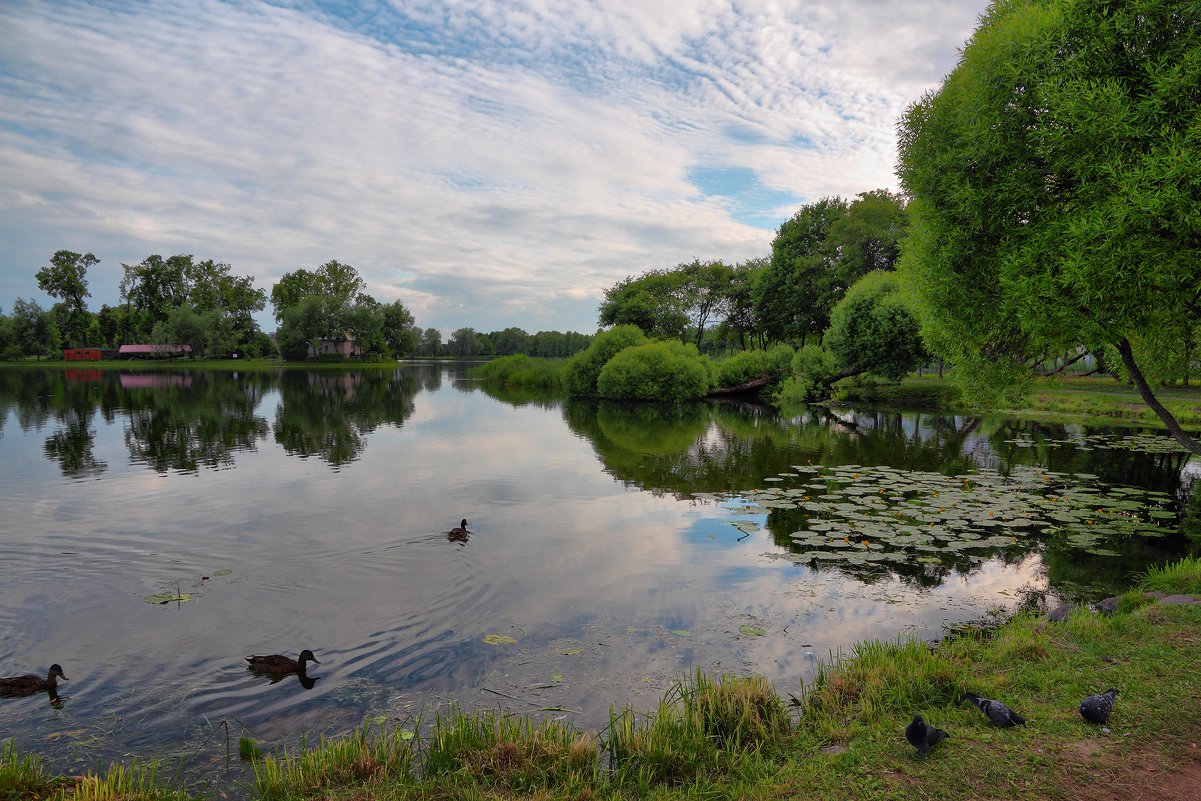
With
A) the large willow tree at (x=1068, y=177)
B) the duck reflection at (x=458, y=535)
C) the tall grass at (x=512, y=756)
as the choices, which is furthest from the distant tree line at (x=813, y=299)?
the tall grass at (x=512, y=756)

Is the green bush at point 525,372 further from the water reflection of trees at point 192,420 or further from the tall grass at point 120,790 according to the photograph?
the tall grass at point 120,790

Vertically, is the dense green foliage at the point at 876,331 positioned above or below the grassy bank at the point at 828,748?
above

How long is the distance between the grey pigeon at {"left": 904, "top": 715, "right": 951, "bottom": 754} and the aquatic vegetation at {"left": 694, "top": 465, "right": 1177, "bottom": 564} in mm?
6668

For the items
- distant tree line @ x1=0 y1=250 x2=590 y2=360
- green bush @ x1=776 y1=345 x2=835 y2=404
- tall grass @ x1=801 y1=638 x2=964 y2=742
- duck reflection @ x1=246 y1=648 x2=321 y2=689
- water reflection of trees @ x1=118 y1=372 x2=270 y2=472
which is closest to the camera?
tall grass @ x1=801 y1=638 x2=964 y2=742

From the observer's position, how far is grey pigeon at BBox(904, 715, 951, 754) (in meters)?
5.25

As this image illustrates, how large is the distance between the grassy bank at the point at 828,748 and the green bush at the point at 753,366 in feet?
152

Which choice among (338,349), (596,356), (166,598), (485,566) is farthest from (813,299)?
(338,349)

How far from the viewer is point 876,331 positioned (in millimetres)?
41969

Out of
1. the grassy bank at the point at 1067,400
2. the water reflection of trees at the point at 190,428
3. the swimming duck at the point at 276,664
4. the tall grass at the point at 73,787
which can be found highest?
the grassy bank at the point at 1067,400

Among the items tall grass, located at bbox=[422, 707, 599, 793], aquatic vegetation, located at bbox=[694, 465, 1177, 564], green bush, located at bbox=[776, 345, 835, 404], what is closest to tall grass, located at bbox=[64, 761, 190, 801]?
tall grass, located at bbox=[422, 707, 599, 793]

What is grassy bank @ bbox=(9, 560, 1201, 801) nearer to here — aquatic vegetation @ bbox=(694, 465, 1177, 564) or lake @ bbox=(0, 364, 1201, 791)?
lake @ bbox=(0, 364, 1201, 791)

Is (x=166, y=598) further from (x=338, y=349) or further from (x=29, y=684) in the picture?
(x=338, y=349)

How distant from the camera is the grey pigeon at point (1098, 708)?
221 inches

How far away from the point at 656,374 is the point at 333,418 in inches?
1013
